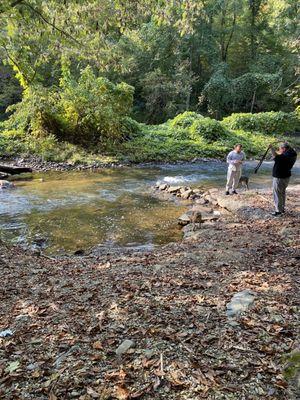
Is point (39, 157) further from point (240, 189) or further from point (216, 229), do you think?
point (216, 229)

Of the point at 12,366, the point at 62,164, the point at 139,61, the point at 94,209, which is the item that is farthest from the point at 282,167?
the point at 139,61

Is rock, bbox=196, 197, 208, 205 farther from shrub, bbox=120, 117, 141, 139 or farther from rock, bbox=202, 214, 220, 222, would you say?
shrub, bbox=120, 117, 141, 139

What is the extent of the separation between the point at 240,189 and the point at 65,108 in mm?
12035

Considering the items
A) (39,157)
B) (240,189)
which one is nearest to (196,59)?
(39,157)

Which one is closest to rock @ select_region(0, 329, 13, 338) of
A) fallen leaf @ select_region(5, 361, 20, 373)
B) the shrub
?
fallen leaf @ select_region(5, 361, 20, 373)

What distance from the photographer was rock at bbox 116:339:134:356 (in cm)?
339

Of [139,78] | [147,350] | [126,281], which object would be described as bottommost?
[126,281]

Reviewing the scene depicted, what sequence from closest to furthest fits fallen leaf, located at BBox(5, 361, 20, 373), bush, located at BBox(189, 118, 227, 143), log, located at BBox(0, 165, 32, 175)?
fallen leaf, located at BBox(5, 361, 20, 373)
log, located at BBox(0, 165, 32, 175)
bush, located at BBox(189, 118, 227, 143)

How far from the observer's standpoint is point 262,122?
29.8 meters

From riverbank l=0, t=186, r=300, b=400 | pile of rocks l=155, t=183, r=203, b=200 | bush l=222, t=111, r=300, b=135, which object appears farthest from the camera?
bush l=222, t=111, r=300, b=135

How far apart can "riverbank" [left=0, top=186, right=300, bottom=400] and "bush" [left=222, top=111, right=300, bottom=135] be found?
24.1 m

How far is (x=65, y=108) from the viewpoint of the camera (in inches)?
843

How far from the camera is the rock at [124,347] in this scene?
339 cm

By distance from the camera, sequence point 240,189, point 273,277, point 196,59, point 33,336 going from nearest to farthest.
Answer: point 33,336 → point 273,277 → point 240,189 → point 196,59
